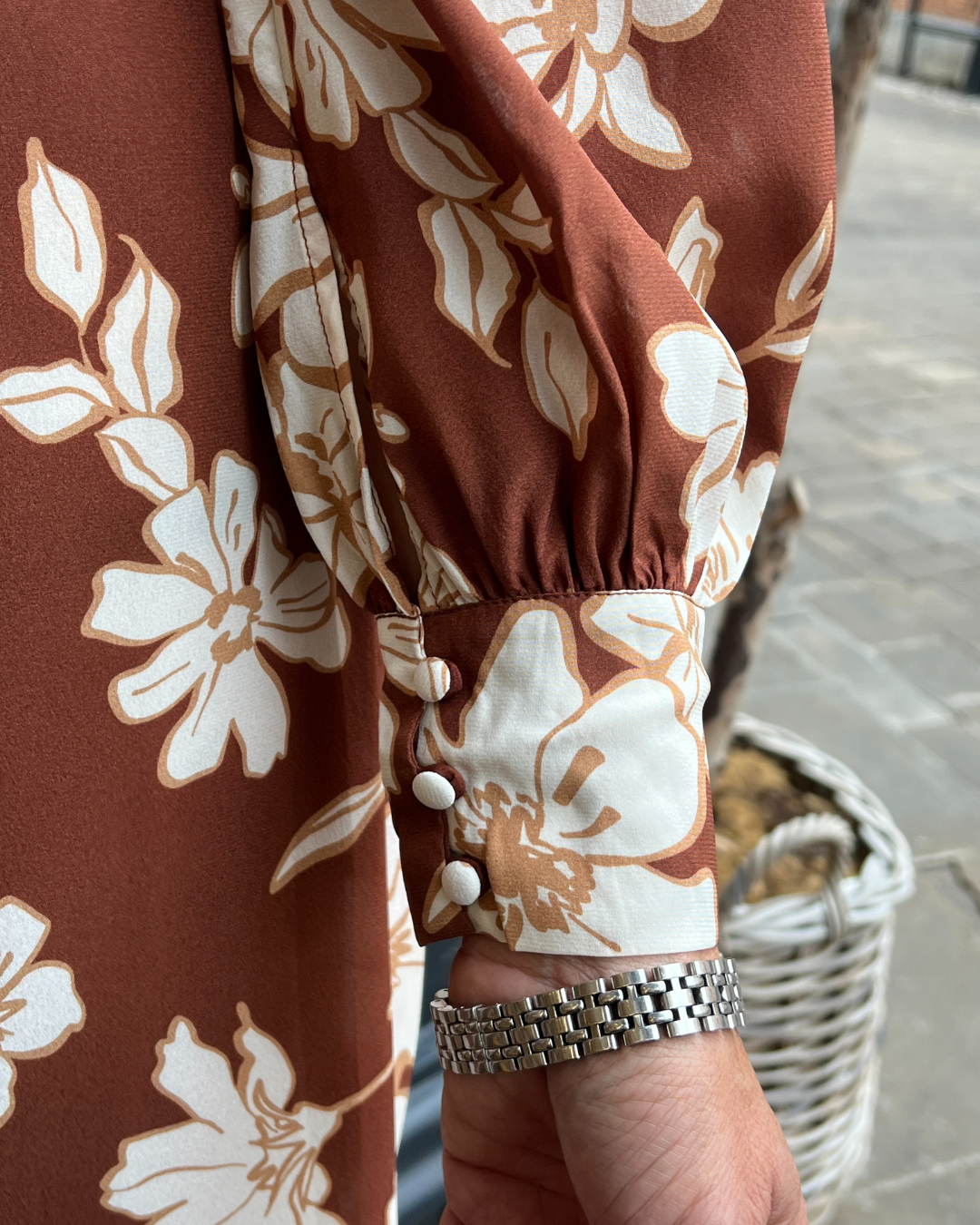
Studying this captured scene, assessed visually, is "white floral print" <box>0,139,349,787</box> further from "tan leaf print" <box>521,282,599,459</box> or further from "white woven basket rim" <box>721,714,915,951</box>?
"white woven basket rim" <box>721,714,915,951</box>

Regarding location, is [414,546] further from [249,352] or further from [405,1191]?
[405,1191]

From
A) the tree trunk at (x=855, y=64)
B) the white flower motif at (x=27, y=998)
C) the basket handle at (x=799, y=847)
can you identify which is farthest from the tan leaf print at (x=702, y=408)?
the tree trunk at (x=855, y=64)

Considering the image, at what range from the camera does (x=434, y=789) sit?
39 cm

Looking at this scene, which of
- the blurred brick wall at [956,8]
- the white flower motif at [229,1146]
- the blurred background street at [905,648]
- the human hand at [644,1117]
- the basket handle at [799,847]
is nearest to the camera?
the human hand at [644,1117]

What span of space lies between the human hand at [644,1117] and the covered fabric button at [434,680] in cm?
9

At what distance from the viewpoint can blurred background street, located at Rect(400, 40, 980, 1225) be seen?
1385 millimetres

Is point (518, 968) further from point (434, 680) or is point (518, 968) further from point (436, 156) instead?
point (436, 156)

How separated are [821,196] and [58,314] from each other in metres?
0.28

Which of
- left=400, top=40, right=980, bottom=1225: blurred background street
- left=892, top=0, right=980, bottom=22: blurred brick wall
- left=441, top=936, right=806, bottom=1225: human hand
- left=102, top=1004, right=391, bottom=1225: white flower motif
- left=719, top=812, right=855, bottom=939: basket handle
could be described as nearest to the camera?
left=441, top=936, right=806, bottom=1225: human hand

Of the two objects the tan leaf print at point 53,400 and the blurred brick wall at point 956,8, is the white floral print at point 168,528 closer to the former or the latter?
the tan leaf print at point 53,400

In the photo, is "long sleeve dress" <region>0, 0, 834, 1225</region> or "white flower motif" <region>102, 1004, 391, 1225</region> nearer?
"long sleeve dress" <region>0, 0, 834, 1225</region>

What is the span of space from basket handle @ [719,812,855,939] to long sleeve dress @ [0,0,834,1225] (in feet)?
1.55

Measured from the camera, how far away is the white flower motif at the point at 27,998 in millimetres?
413

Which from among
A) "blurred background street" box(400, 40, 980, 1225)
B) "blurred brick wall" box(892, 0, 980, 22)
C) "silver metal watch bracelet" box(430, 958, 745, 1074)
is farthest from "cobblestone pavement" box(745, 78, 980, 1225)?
"blurred brick wall" box(892, 0, 980, 22)
